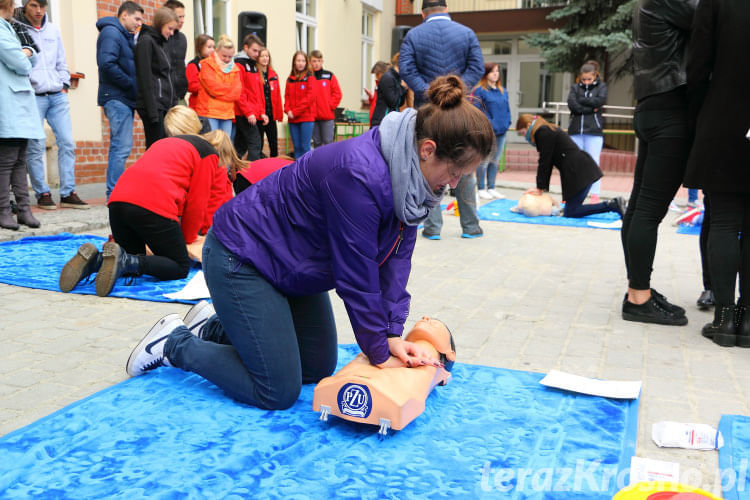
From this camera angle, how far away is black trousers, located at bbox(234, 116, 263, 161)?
30.5 feet

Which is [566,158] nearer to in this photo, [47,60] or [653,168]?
[653,168]

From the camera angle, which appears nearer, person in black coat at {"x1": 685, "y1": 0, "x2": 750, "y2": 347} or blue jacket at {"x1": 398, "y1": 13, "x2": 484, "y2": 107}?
person in black coat at {"x1": 685, "y1": 0, "x2": 750, "y2": 347}

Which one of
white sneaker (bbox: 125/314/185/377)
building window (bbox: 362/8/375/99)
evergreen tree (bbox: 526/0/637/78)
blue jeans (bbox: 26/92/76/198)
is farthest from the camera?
building window (bbox: 362/8/375/99)

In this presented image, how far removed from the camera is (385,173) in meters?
2.27

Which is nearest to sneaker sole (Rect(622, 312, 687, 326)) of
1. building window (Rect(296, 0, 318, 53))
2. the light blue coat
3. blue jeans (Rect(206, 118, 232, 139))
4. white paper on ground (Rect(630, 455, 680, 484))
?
white paper on ground (Rect(630, 455, 680, 484))

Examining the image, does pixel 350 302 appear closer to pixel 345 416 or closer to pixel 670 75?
pixel 345 416

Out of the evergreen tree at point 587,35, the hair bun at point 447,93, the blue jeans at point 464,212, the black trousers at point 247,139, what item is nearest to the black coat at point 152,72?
the black trousers at point 247,139

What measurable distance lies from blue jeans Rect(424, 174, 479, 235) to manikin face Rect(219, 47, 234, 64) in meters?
3.35

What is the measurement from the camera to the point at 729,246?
11.4ft

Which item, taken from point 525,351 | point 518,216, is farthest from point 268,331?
point 518,216

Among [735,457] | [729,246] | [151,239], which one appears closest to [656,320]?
[729,246]

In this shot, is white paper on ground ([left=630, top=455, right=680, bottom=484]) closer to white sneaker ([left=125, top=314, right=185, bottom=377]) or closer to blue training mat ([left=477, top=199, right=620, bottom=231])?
white sneaker ([left=125, top=314, right=185, bottom=377])

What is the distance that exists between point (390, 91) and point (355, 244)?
6882 mm

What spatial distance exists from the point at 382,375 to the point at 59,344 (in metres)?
1.85
